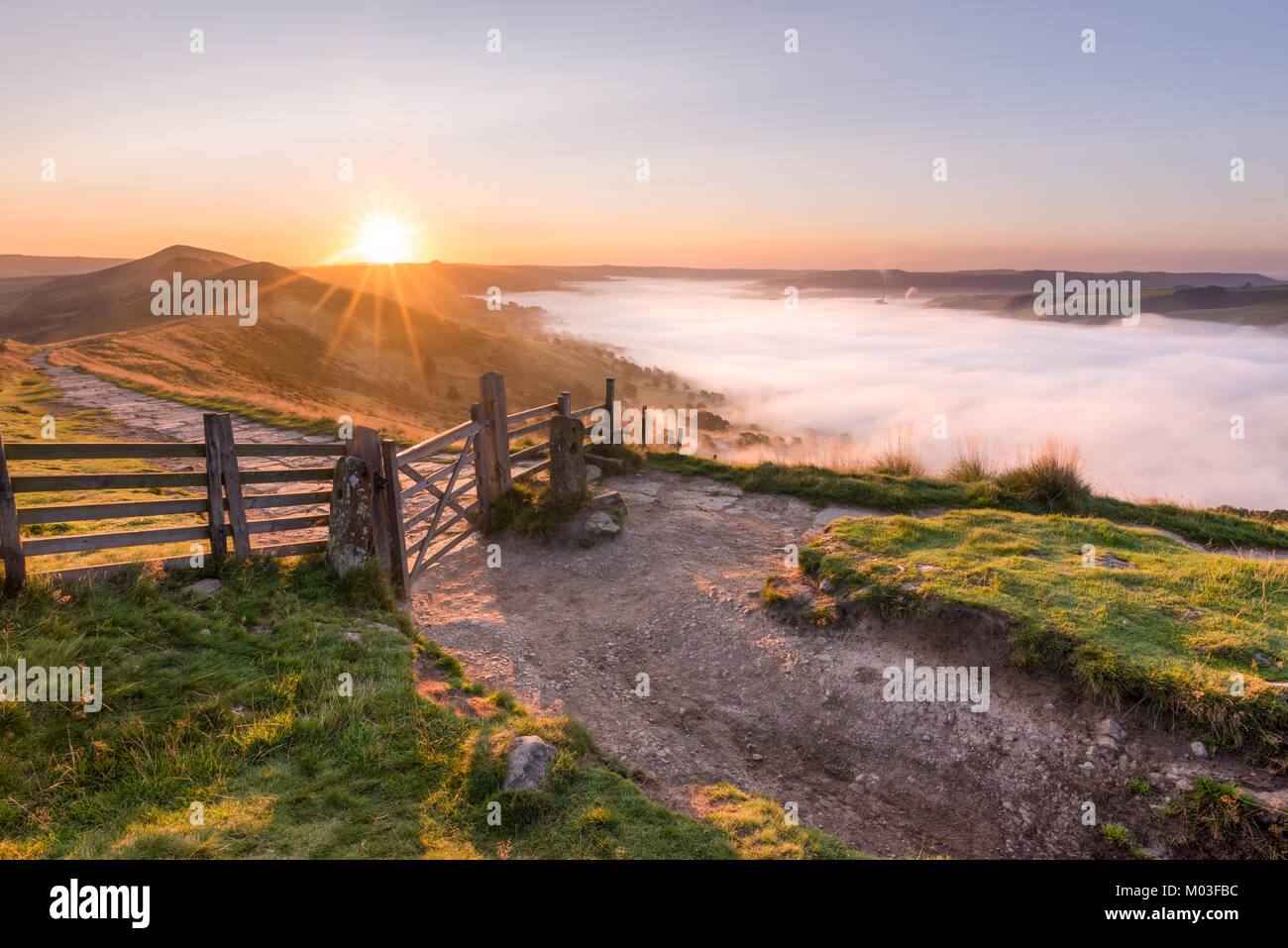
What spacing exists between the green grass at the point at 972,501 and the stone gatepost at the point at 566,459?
4.46 metres

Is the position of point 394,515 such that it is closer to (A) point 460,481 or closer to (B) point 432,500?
(B) point 432,500

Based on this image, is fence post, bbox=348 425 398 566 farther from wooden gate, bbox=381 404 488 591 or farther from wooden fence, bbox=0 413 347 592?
wooden fence, bbox=0 413 347 592

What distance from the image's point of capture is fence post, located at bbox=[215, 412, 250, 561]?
23.0 feet

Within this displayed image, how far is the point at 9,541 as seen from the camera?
5.73 metres

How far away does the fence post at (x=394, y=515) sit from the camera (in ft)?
27.0

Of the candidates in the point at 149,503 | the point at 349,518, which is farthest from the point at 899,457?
the point at 149,503

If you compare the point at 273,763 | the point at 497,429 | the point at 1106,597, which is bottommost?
the point at 273,763

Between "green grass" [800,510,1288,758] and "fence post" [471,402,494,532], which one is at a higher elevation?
"fence post" [471,402,494,532]

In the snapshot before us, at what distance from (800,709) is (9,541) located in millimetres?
8209

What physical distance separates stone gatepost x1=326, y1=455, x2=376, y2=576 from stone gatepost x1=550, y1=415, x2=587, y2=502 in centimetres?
436

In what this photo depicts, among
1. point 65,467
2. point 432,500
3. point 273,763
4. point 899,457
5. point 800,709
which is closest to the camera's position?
point 273,763

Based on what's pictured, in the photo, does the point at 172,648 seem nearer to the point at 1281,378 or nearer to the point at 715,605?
the point at 715,605
